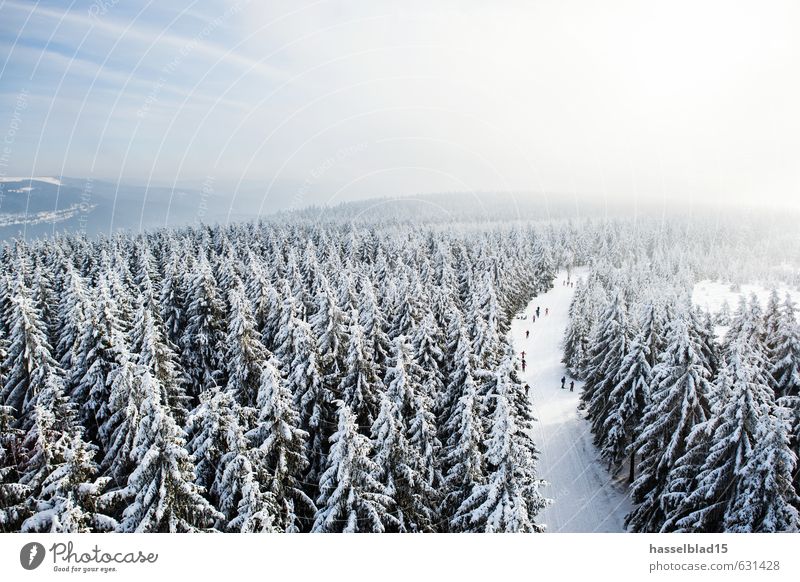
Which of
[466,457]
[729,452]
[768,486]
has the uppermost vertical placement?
[729,452]

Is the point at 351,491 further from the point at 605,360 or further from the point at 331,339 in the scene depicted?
the point at 605,360

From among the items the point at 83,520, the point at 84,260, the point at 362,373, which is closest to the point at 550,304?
the point at 362,373

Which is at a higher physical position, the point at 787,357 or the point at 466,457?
Answer: the point at 787,357

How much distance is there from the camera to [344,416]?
45.6 ft

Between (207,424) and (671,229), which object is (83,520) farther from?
(671,229)

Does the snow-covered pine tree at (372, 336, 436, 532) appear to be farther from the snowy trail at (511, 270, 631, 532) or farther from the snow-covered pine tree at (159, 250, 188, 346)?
the snow-covered pine tree at (159, 250, 188, 346)

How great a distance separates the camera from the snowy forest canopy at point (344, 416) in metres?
13.3

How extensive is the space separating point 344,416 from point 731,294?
4390cm
